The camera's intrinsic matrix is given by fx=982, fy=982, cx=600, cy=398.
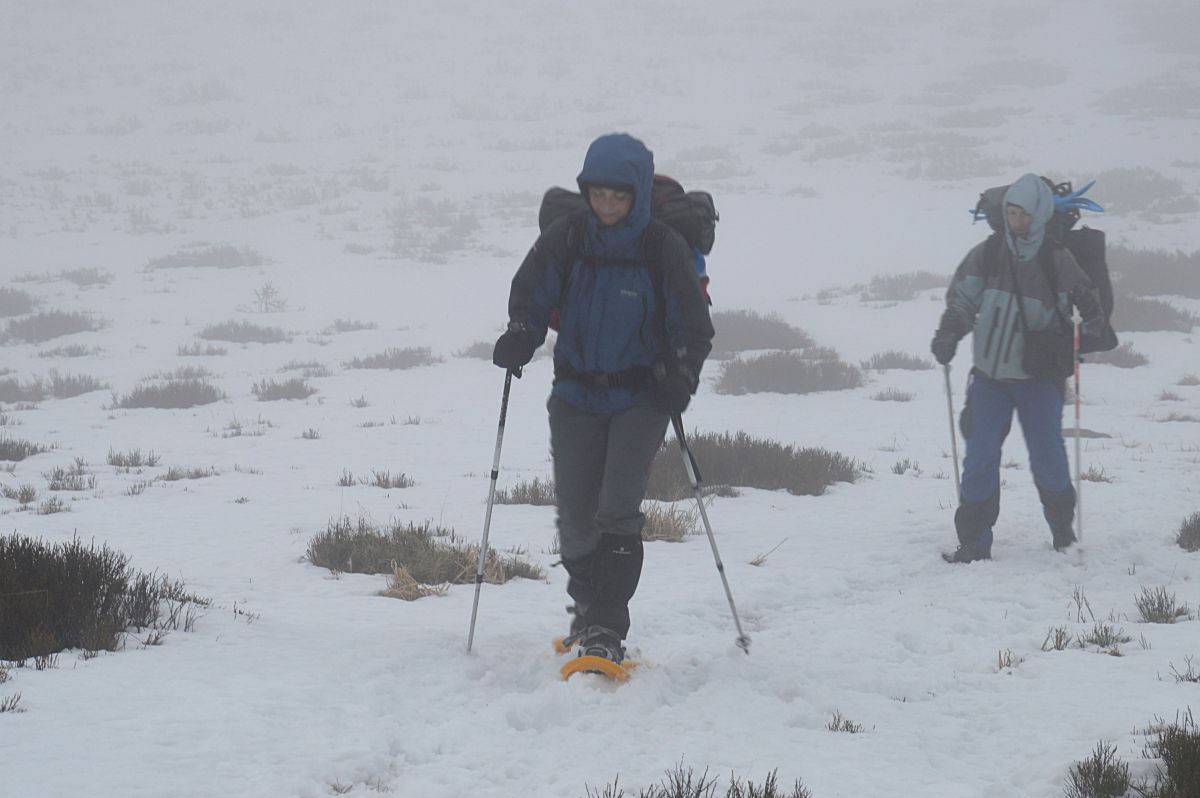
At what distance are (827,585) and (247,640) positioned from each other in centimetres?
353

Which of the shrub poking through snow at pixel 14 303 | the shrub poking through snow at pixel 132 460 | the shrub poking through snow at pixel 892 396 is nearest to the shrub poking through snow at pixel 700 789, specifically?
the shrub poking through snow at pixel 132 460

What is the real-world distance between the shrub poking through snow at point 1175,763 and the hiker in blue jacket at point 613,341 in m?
1.98

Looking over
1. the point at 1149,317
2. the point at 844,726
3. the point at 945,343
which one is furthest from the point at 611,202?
the point at 1149,317

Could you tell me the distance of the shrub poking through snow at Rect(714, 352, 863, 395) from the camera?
15.7 meters

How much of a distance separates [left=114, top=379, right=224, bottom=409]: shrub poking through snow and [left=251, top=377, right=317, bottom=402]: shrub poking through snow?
2.04 feet

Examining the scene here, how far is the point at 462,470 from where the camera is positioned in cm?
1050

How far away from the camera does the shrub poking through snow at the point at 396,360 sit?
18094mm

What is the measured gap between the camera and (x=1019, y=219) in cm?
616

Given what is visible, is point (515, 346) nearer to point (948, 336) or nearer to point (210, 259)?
point (948, 336)

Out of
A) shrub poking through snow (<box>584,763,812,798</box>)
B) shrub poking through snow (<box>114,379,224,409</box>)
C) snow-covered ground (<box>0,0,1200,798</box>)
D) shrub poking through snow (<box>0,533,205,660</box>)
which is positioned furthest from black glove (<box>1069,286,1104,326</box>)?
shrub poking through snow (<box>114,379,224,409</box>)

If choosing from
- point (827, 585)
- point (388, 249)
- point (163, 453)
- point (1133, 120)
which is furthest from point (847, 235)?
point (827, 585)

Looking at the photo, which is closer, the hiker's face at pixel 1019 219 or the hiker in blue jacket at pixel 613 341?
the hiker in blue jacket at pixel 613 341

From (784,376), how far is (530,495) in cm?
814

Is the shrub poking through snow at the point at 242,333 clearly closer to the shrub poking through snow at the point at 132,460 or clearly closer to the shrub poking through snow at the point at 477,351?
the shrub poking through snow at the point at 477,351
